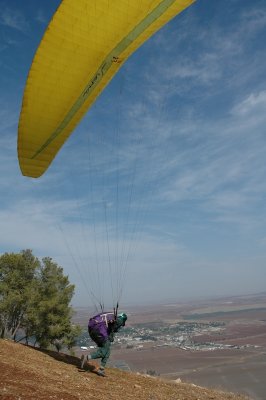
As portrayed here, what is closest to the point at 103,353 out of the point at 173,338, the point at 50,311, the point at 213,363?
the point at 50,311

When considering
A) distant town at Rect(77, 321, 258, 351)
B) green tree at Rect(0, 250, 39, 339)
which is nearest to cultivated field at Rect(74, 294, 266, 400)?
distant town at Rect(77, 321, 258, 351)

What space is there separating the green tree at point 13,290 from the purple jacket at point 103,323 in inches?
710

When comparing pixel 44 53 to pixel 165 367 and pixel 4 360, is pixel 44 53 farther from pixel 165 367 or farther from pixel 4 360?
pixel 165 367

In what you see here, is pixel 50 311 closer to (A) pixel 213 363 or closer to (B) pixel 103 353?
(B) pixel 103 353

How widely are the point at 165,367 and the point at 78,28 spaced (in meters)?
65.5

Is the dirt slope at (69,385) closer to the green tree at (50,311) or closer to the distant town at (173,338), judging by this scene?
the green tree at (50,311)

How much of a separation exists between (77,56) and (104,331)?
767 cm

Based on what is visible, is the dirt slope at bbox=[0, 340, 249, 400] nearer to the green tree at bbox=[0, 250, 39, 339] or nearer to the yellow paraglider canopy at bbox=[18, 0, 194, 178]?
the yellow paraglider canopy at bbox=[18, 0, 194, 178]

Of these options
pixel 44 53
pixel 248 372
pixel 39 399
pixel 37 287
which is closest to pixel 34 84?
pixel 44 53

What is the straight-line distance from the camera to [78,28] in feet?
25.5

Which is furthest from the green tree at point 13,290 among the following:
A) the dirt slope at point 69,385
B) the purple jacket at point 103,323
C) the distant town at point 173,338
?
the distant town at point 173,338

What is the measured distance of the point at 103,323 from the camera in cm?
1133

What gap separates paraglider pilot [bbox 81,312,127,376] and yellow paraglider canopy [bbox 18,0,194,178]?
5.65m

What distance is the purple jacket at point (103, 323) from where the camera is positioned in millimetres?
11227
